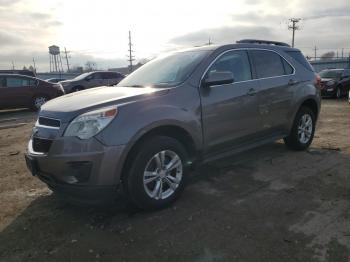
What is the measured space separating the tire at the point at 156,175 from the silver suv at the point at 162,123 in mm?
11

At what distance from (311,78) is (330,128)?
113 inches

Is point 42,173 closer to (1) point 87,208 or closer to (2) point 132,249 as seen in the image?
(1) point 87,208

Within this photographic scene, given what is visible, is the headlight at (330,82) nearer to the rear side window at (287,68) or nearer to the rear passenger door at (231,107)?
the rear side window at (287,68)

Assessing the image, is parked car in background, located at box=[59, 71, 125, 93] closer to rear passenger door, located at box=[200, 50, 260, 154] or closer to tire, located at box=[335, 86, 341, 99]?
tire, located at box=[335, 86, 341, 99]

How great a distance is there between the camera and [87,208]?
14.6ft

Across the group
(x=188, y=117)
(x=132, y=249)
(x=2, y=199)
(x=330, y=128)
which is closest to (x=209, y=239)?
(x=132, y=249)

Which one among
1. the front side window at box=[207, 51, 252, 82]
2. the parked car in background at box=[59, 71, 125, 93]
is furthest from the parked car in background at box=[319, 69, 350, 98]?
the front side window at box=[207, 51, 252, 82]

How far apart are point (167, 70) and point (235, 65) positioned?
0.96m

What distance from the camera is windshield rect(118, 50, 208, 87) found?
4789 mm

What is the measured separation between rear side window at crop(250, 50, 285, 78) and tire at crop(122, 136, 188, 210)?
1.99m

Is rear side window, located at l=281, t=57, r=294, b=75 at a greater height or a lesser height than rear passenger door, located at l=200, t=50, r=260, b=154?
greater

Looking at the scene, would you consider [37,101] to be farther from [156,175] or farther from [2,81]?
[156,175]

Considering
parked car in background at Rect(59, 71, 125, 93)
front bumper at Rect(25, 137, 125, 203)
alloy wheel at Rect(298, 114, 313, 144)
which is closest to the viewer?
front bumper at Rect(25, 137, 125, 203)

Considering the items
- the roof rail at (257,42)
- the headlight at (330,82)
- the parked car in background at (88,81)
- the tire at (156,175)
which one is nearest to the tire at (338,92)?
the headlight at (330,82)
